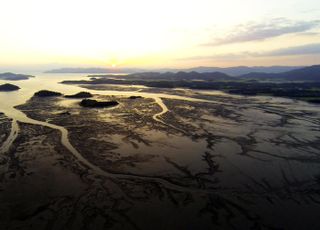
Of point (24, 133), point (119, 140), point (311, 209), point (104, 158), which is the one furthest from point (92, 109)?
point (311, 209)

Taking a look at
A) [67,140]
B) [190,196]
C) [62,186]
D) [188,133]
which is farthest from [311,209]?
[67,140]

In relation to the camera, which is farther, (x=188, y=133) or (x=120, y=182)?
(x=188, y=133)

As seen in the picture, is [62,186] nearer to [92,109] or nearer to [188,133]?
[188,133]

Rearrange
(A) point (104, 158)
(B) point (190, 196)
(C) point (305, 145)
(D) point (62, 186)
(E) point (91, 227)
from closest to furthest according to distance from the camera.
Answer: (E) point (91, 227) < (B) point (190, 196) < (D) point (62, 186) < (A) point (104, 158) < (C) point (305, 145)

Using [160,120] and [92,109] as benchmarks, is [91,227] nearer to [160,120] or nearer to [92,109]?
[160,120]

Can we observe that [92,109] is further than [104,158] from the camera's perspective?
Yes

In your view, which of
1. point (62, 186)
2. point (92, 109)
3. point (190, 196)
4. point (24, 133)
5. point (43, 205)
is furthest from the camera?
point (92, 109)
